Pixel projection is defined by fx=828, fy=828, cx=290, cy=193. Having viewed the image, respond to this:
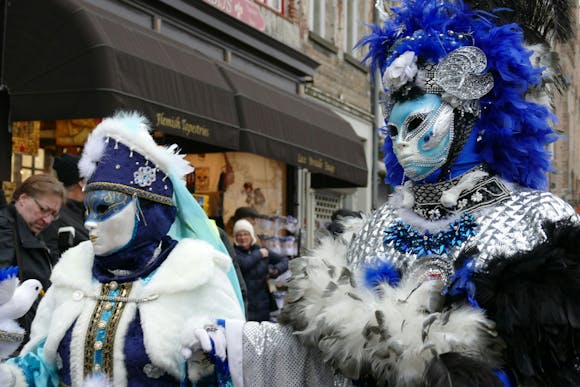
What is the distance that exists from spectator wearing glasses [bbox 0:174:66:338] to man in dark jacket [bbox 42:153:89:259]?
12 centimetres

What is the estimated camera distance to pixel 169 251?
3.27 metres

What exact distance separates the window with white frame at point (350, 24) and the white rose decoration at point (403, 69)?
48.1ft

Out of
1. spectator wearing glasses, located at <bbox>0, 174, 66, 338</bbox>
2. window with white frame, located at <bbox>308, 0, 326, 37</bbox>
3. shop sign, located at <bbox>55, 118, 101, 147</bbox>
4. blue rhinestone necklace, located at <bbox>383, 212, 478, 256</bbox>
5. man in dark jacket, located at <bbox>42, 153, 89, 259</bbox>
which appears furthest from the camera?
window with white frame, located at <bbox>308, 0, 326, 37</bbox>

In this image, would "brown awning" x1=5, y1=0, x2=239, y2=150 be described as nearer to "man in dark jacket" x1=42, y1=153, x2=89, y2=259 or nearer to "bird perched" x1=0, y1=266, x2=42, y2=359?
"man in dark jacket" x1=42, y1=153, x2=89, y2=259

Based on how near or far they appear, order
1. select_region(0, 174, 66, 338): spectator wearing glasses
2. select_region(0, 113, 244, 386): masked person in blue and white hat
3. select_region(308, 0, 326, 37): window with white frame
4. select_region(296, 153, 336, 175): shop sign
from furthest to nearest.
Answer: select_region(308, 0, 326, 37): window with white frame → select_region(296, 153, 336, 175): shop sign → select_region(0, 174, 66, 338): spectator wearing glasses → select_region(0, 113, 244, 386): masked person in blue and white hat

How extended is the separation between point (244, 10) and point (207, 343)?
10.2 metres

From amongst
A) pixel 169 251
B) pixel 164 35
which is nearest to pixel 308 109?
pixel 164 35

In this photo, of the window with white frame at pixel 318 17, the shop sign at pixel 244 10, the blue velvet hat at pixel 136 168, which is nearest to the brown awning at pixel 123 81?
the shop sign at pixel 244 10

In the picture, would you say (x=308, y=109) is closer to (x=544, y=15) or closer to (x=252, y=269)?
(x=252, y=269)

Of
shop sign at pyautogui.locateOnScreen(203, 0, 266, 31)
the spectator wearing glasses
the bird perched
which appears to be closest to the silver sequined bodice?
the bird perched

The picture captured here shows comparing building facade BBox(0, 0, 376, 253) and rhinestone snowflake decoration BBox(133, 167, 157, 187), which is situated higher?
building facade BBox(0, 0, 376, 253)

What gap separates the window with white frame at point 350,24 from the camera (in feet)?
55.6

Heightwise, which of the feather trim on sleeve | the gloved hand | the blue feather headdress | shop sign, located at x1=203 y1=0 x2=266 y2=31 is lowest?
the gloved hand

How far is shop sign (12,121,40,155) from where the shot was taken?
781 cm
